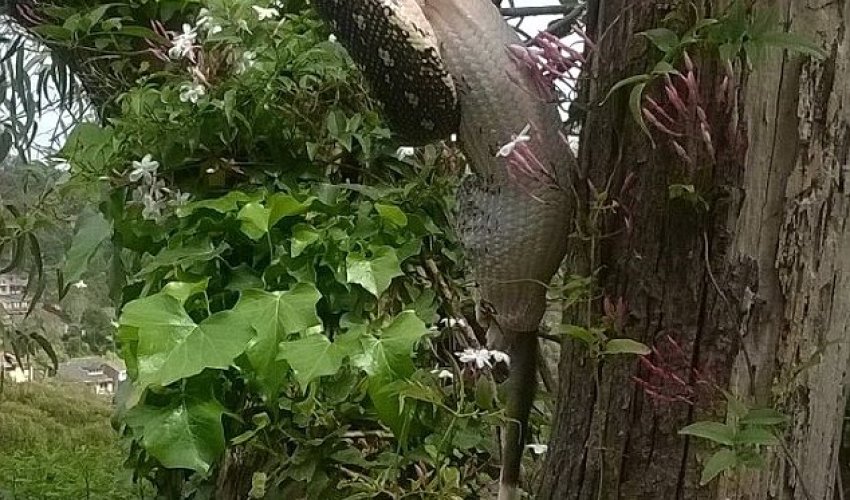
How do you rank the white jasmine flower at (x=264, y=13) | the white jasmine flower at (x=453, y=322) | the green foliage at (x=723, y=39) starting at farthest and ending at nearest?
the white jasmine flower at (x=264, y=13) → the white jasmine flower at (x=453, y=322) → the green foliage at (x=723, y=39)

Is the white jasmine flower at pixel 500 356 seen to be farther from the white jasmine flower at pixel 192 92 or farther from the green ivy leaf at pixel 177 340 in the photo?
the white jasmine flower at pixel 192 92

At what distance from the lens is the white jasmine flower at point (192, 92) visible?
107 cm

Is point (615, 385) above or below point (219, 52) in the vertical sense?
below

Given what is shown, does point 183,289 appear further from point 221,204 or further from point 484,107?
point 484,107

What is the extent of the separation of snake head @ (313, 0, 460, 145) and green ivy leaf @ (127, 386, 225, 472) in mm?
316

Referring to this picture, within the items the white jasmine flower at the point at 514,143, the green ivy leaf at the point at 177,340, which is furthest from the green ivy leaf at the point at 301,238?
the white jasmine flower at the point at 514,143

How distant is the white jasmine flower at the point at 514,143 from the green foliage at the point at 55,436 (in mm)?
1292

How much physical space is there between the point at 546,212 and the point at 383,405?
261mm

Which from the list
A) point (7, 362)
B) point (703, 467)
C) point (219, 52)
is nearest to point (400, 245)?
point (219, 52)

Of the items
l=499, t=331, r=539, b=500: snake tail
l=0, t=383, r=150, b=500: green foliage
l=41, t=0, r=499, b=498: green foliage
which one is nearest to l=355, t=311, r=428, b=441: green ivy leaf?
l=41, t=0, r=499, b=498: green foliage

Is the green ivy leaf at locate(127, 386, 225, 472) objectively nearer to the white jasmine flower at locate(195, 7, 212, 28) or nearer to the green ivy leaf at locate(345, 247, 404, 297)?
the green ivy leaf at locate(345, 247, 404, 297)

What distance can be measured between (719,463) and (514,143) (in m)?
0.23

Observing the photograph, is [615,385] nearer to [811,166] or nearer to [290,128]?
[811,166]

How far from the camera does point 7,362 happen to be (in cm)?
174
